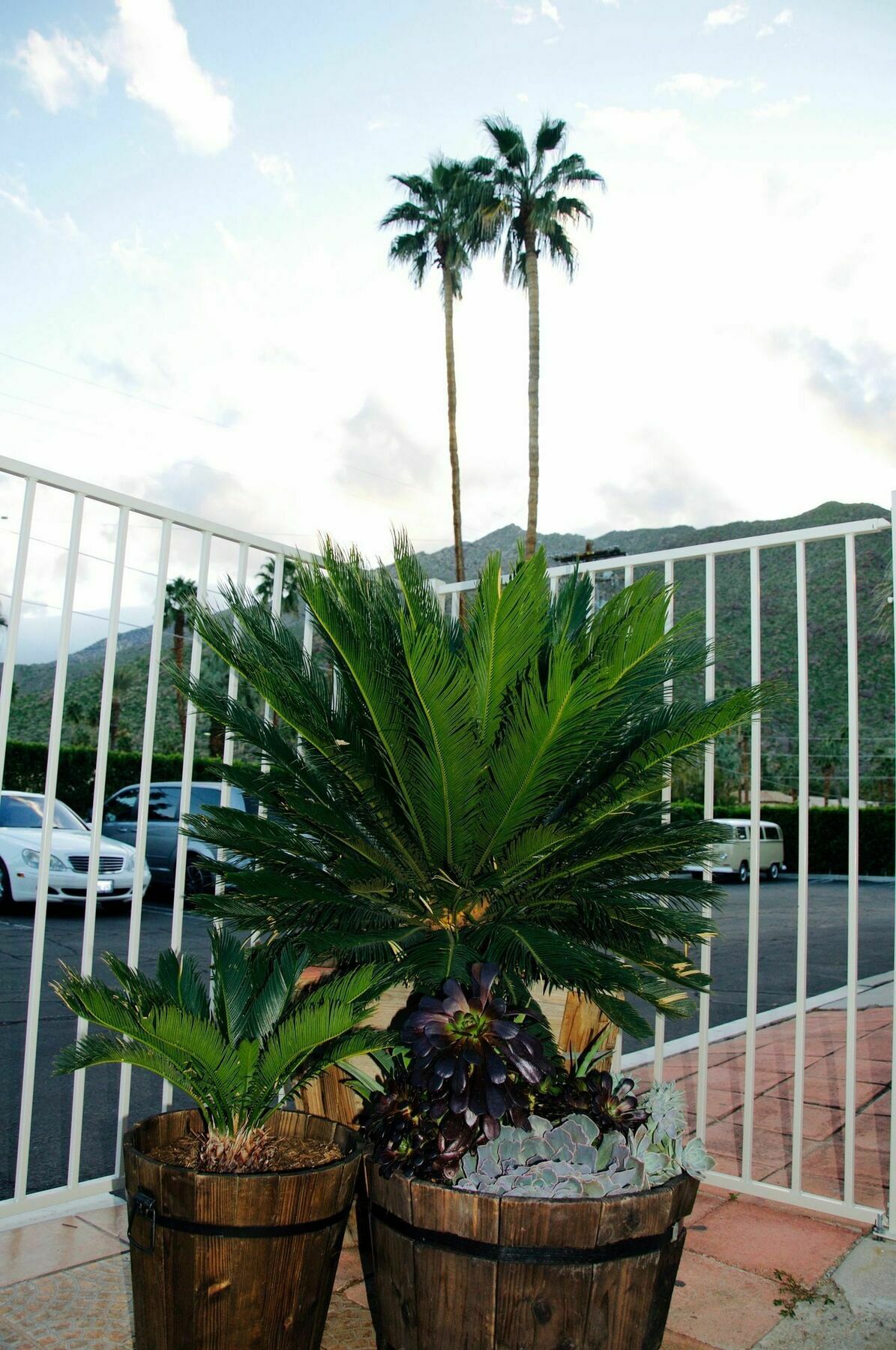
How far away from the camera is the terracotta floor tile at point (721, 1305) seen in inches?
72.0

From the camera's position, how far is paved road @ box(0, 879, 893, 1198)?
3.36 metres

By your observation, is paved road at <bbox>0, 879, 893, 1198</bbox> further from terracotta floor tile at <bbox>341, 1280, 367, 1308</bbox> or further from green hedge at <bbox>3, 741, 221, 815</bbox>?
green hedge at <bbox>3, 741, 221, 815</bbox>

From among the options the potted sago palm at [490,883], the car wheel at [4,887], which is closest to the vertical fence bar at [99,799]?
the potted sago palm at [490,883]

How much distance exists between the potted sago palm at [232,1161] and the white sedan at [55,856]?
7.45 m

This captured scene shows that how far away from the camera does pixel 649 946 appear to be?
203cm

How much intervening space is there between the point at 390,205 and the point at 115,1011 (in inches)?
867

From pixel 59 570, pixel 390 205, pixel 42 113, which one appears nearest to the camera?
pixel 59 570

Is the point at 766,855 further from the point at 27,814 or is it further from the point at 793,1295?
the point at 793,1295

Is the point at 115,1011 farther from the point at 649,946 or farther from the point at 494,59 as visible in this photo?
the point at 494,59

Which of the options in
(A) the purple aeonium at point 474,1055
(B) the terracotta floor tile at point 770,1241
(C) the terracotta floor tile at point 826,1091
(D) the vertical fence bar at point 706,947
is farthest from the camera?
(C) the terracotta floor tile at point 826,1091

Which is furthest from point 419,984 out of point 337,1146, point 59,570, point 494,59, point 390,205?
point 390,205

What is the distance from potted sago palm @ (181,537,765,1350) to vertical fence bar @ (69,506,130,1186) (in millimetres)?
349

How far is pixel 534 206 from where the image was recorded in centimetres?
1806

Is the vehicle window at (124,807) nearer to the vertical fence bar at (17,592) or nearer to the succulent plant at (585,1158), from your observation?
the vertical fence bar at (17,592)
